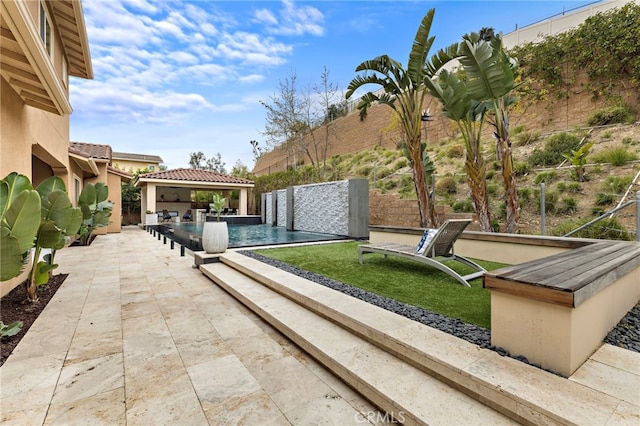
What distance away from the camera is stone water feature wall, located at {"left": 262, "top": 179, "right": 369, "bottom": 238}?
10891 mm

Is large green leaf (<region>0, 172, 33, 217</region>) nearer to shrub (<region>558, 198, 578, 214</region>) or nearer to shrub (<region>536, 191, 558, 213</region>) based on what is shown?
shrub (<region>536, 191, 558, 213</region>)

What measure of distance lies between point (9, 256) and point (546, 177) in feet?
42.4

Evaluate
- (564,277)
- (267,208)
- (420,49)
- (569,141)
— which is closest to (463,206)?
(420,49)

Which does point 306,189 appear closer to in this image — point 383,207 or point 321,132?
point 383,207

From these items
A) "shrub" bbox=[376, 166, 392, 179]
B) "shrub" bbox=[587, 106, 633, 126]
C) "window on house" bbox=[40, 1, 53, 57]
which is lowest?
"shrub" bbox=[376, 166, 392, 179]

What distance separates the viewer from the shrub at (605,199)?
310 inches

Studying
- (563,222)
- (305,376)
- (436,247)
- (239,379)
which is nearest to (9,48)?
(239,379)

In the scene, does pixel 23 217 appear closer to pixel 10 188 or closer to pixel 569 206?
pixel 10 188

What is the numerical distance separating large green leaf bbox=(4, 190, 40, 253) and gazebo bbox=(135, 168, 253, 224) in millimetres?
17981

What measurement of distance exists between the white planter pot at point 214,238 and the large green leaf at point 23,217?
13.7 ft

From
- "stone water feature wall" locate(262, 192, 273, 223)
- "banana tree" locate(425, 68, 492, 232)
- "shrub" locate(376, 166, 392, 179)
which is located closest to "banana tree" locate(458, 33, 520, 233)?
"banana tree" locate(425, 68, 492, 232)

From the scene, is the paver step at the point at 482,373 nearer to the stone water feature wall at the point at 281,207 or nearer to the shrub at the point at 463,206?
the shrub at the point at 463,206

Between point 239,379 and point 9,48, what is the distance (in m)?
5.11

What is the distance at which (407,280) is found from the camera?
4.90m
